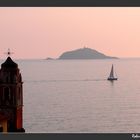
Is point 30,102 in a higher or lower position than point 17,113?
higher

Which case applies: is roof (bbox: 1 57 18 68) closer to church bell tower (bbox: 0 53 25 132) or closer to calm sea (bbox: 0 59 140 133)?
church bell tower (bbox: 0 53 25 132)

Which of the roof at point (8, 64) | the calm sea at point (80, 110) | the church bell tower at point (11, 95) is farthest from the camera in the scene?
the calm sea at point (80, 110)

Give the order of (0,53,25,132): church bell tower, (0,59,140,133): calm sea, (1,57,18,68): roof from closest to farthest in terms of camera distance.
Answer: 1. (0,53,25,132): church bell tower
2. (1,57,18,68): roof
3. (0,59,140,133): calm sea

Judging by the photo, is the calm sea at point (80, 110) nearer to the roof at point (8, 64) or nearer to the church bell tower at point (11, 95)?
the roof at point (8, 64)

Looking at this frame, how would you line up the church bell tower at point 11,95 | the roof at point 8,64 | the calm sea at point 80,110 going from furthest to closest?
the calm sea at point 80,110 → the roof at point 8,64 → the church bell tower at point 11,95

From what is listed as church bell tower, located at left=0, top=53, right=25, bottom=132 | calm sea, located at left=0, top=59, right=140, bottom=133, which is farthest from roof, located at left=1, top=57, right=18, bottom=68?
calm sea, located at left=0, top=59, right=140, bottom=133

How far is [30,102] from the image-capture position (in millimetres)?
23516

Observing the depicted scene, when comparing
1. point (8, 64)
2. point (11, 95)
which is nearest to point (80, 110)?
point (8, 64)

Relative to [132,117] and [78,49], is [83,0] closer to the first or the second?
[132,117]

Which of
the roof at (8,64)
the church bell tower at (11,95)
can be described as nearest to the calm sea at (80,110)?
the roof at (8,64)

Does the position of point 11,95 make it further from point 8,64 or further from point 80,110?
point 80,110

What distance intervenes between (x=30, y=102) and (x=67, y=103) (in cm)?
179

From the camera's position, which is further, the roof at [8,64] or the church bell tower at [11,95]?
the roof at [8,64]
